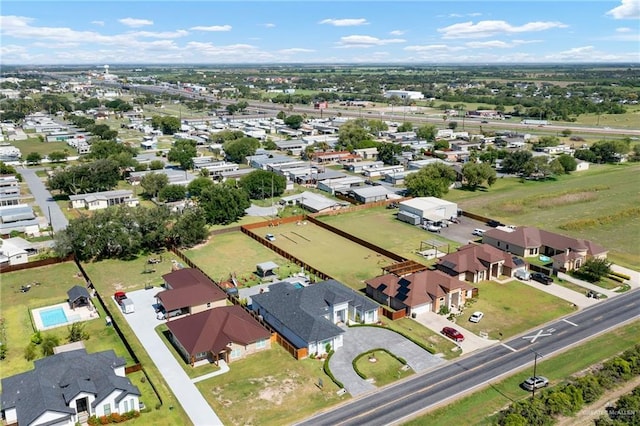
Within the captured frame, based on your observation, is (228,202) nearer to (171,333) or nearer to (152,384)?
(171,333)

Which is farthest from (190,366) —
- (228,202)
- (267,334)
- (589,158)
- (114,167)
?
(589,158)

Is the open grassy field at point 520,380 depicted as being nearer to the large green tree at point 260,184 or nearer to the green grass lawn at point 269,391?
the green grass lawn at point 269,391

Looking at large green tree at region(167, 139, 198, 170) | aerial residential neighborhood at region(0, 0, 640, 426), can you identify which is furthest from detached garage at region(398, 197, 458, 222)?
large green tree at region(167, 139, 198, 170)

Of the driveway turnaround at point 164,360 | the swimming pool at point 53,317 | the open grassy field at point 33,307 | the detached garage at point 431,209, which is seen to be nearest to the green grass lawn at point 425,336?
the driveway turnaround at point 164,360

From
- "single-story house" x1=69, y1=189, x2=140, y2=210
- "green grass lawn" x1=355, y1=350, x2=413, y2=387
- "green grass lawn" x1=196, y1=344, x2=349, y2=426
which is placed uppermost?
"single-story house" x1=69, y1=189, x2=140, y2=210

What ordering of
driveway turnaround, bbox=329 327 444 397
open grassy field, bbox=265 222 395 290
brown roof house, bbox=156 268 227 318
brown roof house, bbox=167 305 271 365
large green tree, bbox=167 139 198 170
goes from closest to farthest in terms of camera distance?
driveway turnaround, bbox=329 327 444 397, brown roof house, bbox=167 305 271 365, brown roof house, bbox=156 268 227 318, open grassy field, bbox=265 222 395 290, large green tree, bbox=167 139 198 170

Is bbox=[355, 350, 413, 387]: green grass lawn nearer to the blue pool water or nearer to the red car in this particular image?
the red car

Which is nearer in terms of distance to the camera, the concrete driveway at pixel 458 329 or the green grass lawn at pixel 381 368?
the green grass lawn at pixel 381 368

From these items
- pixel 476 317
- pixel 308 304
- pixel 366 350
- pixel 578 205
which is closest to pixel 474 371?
pixel 366 350
